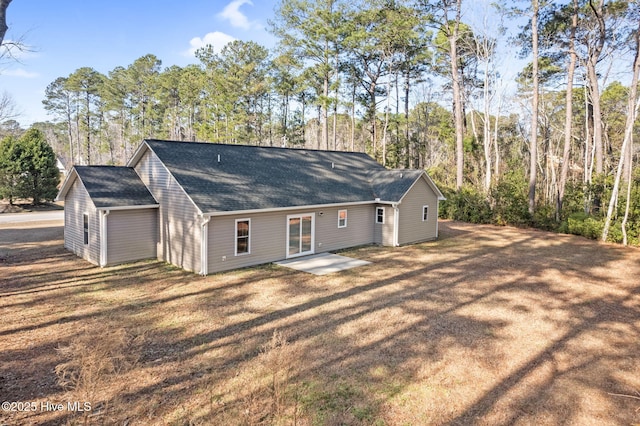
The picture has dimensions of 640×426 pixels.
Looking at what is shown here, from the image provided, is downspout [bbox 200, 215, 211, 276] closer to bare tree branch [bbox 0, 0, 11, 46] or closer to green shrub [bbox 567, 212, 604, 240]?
bare tree branch [bbox 0, 0, 11, 46]

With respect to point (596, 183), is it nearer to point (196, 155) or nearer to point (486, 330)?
point (486, 330)

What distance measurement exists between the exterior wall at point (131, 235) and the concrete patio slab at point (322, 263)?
474cm

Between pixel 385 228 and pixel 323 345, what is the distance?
10.5 metres

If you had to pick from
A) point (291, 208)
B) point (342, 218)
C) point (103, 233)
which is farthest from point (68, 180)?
point (342, 218)

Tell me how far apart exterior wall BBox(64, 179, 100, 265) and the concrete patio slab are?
6.29 meters

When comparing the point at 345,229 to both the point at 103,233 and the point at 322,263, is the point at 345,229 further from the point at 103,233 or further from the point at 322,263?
the point at 103,233

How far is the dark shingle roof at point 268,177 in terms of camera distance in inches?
483

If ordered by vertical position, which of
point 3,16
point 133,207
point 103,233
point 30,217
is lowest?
point 30,217

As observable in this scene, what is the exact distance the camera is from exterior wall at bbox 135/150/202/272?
1174cm

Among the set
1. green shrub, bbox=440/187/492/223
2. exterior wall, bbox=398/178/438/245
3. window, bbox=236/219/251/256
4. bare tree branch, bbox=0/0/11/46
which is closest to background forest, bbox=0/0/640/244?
green shrub, bbox=440/187/492/223

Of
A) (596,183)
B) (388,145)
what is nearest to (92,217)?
(596,183)

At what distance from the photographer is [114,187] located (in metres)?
13.0

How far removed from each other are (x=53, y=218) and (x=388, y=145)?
27273mm

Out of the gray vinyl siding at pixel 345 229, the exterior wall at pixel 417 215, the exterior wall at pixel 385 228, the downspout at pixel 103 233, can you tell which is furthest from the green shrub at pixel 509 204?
the downspout at pixel 103 233
